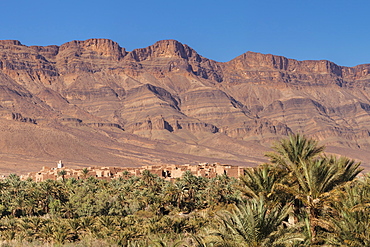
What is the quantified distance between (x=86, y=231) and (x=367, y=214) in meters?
20.1

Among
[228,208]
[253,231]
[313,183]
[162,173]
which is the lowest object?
[253,231]

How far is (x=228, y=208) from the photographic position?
34.7 metres

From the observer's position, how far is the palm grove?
17.6 metres

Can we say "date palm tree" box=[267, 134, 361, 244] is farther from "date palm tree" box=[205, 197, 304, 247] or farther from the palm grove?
"date palm tree" box=[205, 197, 304, 247]

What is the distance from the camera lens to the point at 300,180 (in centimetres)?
1994

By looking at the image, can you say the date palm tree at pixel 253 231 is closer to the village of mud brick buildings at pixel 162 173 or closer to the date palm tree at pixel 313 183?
the date palm tree at pixel 313 183

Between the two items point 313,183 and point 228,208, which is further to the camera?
point 228,208

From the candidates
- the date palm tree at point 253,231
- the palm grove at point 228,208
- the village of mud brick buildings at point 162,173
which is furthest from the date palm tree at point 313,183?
the village of mud brick buildings at point 162,173

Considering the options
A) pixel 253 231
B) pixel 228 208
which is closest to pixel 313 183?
pixel 253 231

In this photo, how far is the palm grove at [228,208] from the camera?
57.9 ft

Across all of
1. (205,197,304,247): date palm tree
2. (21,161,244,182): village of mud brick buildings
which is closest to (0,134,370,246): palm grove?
(205,197,304,247): date palm tree

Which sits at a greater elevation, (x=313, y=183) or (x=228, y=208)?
(x=313, y=183)

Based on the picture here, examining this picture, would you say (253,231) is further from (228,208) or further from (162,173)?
(162,173)

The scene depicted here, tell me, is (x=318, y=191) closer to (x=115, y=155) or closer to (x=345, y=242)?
(x=345, y=242)
